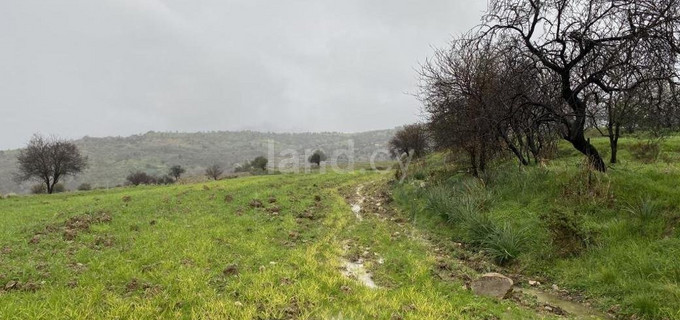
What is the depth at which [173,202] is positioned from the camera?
21656mm

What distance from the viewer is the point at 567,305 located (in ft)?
26.4

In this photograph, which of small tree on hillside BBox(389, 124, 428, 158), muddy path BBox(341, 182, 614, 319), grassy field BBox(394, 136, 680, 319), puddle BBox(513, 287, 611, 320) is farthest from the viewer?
small tree on hillside BBox(389, 124, 428, 158)

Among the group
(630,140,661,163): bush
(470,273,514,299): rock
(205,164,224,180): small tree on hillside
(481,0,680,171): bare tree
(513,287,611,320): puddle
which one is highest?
(481,0,680,171): bare tree

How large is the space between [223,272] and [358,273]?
325 cm

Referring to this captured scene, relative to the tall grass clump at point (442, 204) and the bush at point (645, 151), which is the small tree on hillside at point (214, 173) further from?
the bush at point (645, 151)

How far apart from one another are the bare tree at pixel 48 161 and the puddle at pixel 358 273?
55.2 metres

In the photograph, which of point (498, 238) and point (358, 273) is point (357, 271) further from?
point (498, 238)

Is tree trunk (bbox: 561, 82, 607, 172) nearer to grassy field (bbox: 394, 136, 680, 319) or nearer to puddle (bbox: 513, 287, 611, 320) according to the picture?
grassy field (bbox: 394, 136, 680, 319)

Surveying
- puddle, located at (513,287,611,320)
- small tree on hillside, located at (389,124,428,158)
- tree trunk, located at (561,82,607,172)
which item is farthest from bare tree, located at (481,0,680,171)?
small tree on hillside, located at (389,124,428,158)

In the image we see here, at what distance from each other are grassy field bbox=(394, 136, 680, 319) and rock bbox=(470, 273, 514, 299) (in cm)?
151

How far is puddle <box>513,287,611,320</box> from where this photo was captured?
7.51m

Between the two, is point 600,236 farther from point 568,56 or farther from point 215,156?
point 215,156

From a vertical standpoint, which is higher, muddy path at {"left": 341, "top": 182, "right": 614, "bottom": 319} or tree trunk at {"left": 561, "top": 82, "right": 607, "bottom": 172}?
tree trunk at {"left": 561, "top": 82, "right": 607, "bottom": 172}

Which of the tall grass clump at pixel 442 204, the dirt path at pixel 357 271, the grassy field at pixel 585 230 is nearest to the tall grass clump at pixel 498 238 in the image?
the grassy field at pixel 585 230
